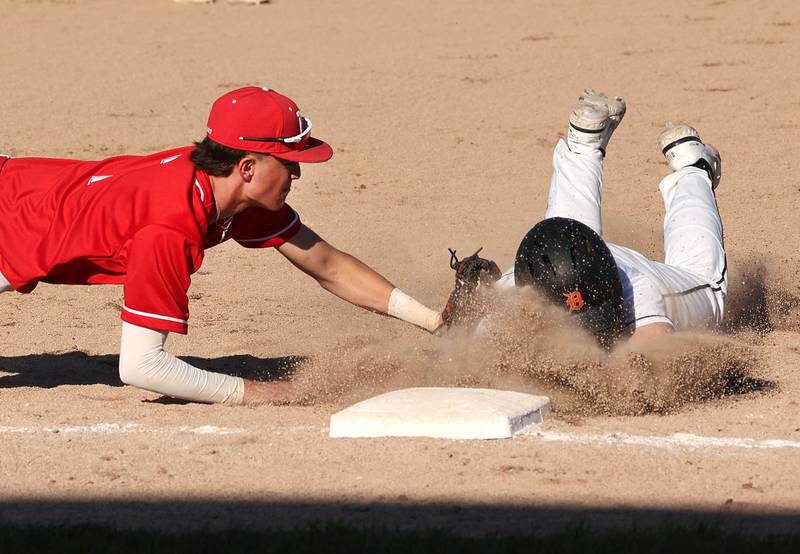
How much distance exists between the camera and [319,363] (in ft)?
17.4

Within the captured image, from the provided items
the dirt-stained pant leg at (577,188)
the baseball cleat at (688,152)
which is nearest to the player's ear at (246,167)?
the dirt-stained pant leg at (577,188)

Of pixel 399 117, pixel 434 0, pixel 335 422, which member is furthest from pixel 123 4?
pixel 335 422

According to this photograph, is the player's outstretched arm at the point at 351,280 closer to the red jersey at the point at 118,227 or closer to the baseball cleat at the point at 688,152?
the red jersey at the point at 118,227

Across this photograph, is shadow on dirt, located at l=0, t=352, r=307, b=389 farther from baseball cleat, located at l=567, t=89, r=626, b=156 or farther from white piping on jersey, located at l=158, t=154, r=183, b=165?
baseball cleat, located at l=567, t=89, r=626, b=156

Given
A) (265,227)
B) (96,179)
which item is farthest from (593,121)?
(96,179)

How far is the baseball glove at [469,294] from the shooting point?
16.7ft

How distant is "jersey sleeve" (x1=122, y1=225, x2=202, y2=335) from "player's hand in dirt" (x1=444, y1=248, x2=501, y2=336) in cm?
124

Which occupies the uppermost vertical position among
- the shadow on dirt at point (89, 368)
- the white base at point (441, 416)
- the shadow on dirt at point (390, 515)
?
the shadow on dirt at point (89, 368)

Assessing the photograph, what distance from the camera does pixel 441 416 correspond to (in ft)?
14.3

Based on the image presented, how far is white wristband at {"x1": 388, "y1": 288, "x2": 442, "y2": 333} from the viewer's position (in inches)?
209

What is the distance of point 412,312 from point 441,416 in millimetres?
1045

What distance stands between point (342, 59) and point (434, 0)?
2460 mm

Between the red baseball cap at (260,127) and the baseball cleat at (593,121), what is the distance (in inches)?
73.7

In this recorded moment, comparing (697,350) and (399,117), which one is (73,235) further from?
(399,117)
